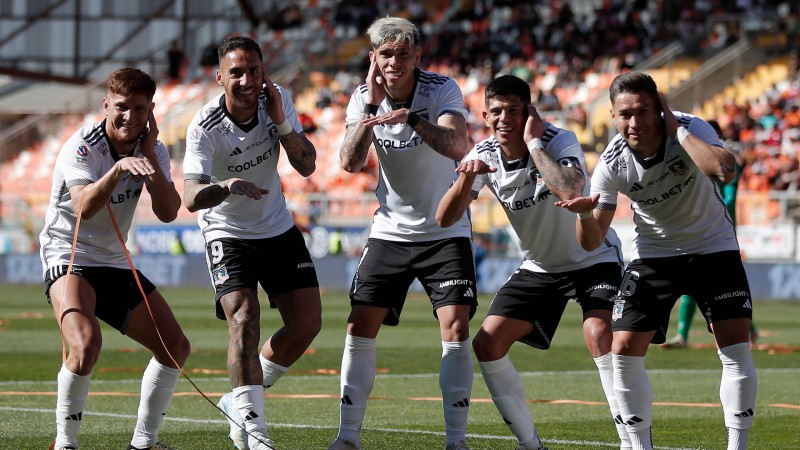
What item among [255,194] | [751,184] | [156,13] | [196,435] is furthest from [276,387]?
[156,13]

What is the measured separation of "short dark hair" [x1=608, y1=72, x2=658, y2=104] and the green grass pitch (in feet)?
7.97

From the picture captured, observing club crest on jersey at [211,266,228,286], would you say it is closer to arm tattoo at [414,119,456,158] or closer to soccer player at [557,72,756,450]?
arm tattoo at [414,119,456,158]

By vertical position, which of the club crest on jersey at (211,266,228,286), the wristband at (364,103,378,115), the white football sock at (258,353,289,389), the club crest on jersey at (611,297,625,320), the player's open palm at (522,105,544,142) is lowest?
the white football sock at (258,353,289,389)

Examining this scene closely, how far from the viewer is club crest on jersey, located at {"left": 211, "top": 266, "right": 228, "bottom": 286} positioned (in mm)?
8289

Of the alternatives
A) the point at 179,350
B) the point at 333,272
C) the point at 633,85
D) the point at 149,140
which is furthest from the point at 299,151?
the point at 333,272

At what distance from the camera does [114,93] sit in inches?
299

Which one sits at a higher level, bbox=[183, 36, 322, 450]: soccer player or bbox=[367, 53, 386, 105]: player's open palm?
bbox=[367, 53, 386, 105]: player's open palm

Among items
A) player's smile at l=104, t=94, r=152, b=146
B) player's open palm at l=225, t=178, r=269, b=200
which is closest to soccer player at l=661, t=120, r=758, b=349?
player's open palm at l=225, t=178, r=269, b=200

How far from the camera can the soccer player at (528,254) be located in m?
7.87

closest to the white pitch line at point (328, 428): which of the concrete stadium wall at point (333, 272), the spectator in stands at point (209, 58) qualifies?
the concrete stadium wall at point (333, 272)

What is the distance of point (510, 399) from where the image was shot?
26.3 feet

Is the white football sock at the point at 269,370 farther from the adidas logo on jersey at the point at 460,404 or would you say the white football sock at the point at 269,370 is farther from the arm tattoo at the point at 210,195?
the arm tattoo at the point at 210,195

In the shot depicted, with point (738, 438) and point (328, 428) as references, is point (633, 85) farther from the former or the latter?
point (328, 428)

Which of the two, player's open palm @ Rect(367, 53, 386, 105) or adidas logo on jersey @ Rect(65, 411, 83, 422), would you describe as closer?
adidas logo on jersey @ Rect(65, 411, 83, 422)
